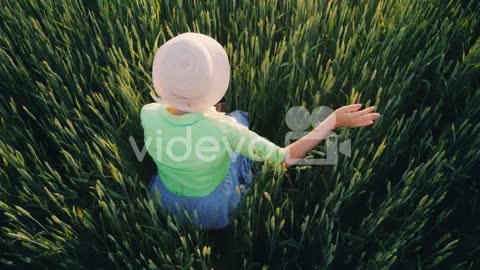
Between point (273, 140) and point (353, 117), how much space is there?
329 millimetres

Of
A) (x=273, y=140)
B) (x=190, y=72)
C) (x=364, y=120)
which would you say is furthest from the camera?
(x=273, y=140)

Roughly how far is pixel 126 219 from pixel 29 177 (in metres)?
0.25

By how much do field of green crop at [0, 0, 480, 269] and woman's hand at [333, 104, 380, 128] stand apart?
0.24 ft

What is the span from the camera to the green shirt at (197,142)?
1.18 meters

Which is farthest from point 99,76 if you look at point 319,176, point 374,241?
point 374,241

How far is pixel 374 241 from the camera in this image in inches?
49.6

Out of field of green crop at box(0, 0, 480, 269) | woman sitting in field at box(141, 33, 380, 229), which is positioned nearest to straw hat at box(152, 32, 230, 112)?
woman sitting in field at box(141, 33, 380, 229)

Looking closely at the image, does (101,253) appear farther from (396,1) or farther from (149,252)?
(396,1)

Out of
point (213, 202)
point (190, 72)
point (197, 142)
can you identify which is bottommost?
point (213, 202)

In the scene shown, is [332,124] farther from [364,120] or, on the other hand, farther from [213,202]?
[213,202]

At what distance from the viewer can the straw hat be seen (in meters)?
1.05

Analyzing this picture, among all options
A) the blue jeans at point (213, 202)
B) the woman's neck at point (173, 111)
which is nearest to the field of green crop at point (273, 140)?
the blue jeans at point (213, 202)

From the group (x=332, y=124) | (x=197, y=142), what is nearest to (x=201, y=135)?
(x=197, y=142)

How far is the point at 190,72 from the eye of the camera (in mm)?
1049
